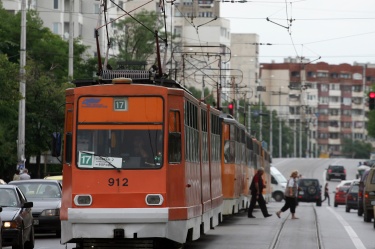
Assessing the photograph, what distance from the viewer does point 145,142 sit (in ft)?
70.2

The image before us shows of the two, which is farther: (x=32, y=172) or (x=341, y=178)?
(x=341, y=178)

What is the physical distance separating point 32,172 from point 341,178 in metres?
61.5

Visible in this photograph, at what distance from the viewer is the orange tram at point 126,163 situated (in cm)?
2095

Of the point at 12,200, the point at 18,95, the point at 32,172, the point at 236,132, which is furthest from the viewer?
the point at 32,172

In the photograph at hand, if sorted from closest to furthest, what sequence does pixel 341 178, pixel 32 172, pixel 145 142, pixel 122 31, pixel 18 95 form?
pixel 145 142 < pixel 18 95 < pixel 32 172 < pixel 122 31 < pixel 341 178

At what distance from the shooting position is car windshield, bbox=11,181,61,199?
102ft

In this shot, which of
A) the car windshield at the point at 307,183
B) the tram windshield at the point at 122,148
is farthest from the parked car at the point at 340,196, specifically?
the tram windshield at the point at 122,148

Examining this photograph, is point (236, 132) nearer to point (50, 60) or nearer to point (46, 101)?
point (46, 101)

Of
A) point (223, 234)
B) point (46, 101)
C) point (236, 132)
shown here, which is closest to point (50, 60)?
point (46, 101)

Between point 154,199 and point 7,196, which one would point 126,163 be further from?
point 7,196

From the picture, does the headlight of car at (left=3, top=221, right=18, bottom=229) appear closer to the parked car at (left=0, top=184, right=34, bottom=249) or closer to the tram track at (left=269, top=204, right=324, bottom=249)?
the parked car at (left=0, top=184, right=34, bottom=249)

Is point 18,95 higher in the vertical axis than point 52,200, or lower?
higher

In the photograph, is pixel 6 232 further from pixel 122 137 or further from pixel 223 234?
pixel 223 234

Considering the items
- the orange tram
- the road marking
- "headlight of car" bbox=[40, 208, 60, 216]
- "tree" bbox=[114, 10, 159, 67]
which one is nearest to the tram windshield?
the orange tram
